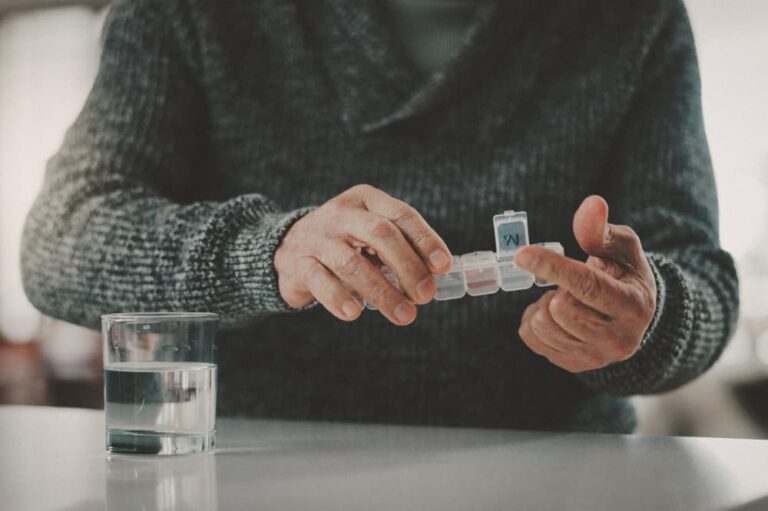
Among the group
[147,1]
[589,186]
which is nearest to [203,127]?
[147,1]

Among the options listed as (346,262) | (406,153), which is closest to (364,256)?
(346,262)

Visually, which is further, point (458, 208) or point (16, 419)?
point (458, 208)

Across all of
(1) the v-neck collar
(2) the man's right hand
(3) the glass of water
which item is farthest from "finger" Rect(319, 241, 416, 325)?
(1) the v-neck collar

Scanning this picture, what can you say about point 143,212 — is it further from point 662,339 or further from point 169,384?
point 662,339

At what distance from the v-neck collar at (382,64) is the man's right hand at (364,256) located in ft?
1.11

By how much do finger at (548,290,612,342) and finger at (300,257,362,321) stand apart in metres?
0.16

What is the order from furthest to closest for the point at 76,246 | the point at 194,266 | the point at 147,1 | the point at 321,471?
the point at 147,1
the point at 76,246
the point at 194,266
the point at 321,471

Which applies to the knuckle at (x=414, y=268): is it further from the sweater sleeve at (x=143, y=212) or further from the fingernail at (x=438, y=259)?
the sweater sleeve at (x=143, y=212)

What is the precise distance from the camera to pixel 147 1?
3.38 ft

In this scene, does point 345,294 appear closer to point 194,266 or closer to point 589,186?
point 194,266

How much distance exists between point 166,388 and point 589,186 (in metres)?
0.59

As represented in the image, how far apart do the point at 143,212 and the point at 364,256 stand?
0.31 m

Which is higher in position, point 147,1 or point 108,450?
point 147,1

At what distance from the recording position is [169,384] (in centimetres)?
63
